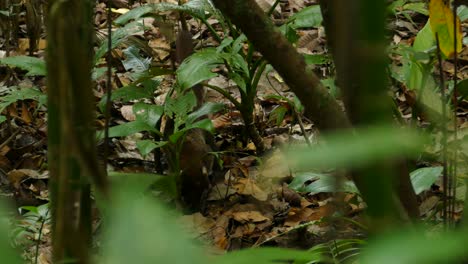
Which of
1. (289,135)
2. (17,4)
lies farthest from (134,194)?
(17,4)

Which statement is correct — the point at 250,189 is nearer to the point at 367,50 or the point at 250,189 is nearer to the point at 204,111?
the point at 204,111

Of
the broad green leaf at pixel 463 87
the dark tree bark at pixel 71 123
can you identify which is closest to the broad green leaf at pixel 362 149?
the dark tree bark at pixel 71 123

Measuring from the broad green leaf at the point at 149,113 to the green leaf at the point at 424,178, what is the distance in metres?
0.90

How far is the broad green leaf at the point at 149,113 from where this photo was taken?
94.6 inches

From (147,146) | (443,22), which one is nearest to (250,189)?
(147,146)

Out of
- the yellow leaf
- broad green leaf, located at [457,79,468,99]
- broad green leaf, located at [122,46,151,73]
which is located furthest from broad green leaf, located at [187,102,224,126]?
the yellow leaf

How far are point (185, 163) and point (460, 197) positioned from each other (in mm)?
926

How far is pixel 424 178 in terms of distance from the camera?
1.75 m

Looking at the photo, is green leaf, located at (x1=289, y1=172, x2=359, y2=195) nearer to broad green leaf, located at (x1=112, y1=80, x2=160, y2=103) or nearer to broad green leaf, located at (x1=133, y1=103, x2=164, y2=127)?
broad green leaf, located at (x1=133, y1=103, x2=164, y2=127)

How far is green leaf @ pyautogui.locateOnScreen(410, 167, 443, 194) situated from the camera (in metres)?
1.73

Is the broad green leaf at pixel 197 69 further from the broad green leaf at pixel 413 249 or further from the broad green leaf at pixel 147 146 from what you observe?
the broad green leaf at pixel 413 249

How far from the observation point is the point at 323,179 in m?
2.02

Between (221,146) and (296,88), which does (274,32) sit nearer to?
(296,88)

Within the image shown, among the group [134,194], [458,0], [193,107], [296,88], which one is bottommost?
[193,107]
